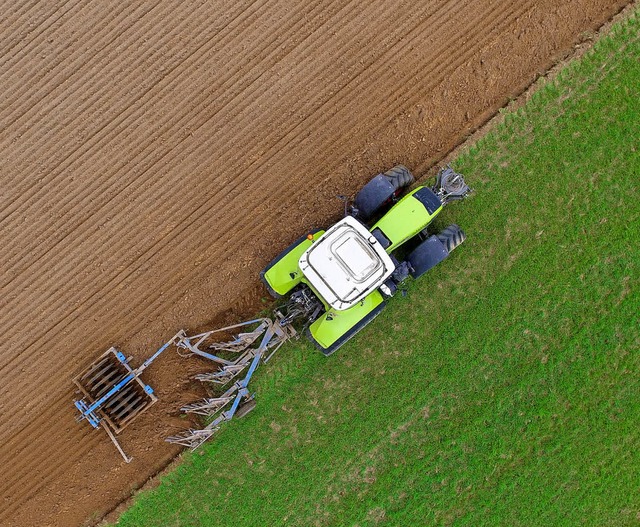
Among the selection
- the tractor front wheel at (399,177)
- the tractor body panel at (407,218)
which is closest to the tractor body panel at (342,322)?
the tractor body panel at (407,218)

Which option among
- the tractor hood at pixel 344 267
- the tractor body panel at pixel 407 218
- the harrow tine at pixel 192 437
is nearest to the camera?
the tractor hood at pixel 344 267

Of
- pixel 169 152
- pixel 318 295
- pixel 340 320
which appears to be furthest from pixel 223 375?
pixel 169 152

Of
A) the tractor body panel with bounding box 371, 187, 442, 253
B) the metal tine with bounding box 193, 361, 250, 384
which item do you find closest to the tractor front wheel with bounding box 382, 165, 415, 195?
the tractor body panel with bounding box 371, 187, 442, 253

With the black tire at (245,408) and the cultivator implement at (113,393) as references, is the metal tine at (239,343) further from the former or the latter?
the black tire at (245,408)

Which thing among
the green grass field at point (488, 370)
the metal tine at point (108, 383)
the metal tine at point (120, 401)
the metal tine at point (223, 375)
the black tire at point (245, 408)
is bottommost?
the green grass field at point (488, 370)

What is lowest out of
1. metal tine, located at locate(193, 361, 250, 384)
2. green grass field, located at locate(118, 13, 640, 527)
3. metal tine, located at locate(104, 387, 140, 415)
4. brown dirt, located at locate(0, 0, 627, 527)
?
green grass field, located at locate(118, 13, 640, 527)

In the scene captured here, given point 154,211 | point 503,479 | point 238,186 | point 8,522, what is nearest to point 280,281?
point 238,186

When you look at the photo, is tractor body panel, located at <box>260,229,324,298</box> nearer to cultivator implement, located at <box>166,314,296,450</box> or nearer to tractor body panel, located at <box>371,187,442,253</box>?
cultivator implement, located at <box>166,314,296,450</box>
